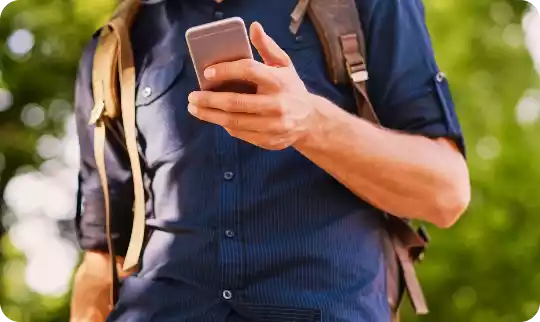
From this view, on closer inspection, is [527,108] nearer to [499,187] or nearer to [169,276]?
[499,187]

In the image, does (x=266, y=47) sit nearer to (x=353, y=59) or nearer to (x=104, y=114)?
(x=353, y=59)

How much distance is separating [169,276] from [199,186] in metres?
0.09

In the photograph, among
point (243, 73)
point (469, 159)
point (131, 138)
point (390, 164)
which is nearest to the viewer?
point (243, 73)

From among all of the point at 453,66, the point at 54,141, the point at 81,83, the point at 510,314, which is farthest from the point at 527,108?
the point at 81,83

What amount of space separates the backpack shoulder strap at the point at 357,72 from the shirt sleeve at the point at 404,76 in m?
0.01

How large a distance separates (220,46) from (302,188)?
0.57 ft

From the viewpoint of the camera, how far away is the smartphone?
0.58 meters

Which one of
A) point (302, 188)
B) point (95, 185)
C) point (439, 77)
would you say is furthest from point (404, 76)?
point (95, 185)

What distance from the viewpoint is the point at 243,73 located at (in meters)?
0.58

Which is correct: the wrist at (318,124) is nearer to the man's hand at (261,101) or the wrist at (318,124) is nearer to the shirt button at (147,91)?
the man's hand at (261,101)

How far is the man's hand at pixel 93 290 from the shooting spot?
2.77 feet

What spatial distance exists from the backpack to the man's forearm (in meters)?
0.04

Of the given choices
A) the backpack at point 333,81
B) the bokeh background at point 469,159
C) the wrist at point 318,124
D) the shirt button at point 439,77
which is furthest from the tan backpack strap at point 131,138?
the bokeh background at point 469,159

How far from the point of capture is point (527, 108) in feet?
5.54
